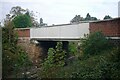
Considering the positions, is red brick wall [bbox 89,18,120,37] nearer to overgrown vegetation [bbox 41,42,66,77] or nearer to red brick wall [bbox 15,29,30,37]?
overgrown vegetation [bbox 41,42,66,77]

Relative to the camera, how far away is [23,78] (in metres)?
12.8

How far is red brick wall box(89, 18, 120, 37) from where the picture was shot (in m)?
13.0

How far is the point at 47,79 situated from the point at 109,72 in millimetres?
2760

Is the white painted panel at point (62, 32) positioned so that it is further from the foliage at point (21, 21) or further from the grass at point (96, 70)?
the foliage at point (21, 21)

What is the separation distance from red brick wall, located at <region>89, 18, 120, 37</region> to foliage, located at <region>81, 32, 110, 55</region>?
649mm

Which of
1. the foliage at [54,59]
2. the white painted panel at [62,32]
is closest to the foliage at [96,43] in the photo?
the foliage at [54,59]

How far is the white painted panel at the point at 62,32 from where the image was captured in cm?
1551

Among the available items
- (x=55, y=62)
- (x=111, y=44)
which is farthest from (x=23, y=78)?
(x=111, y=44)

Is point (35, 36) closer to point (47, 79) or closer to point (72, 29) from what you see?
point (72, 29)

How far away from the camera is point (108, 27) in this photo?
533 inches

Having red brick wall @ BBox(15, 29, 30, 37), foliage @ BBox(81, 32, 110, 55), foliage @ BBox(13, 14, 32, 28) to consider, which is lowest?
foliage @ BBox(81, 32, 110, 55)

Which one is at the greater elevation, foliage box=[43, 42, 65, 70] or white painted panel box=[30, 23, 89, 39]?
white painted panel box=[30, 23, 89, 39]

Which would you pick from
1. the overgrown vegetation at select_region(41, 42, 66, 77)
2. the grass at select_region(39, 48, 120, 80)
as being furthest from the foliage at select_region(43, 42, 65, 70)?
the grass at select_region(39, 48, 120, 80)

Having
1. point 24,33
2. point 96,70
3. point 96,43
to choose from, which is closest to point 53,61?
point 96,43
